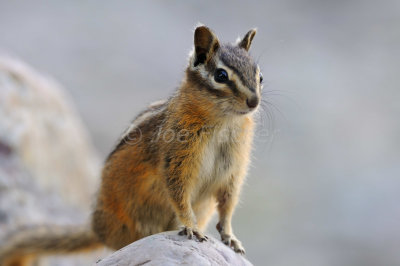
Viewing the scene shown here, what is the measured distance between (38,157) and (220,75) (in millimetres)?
2718

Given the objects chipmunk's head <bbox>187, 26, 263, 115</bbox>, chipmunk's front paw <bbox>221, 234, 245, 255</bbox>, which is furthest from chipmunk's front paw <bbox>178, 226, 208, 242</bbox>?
chipmunk's head <bbox>187, 26, 263, 115</bbox>

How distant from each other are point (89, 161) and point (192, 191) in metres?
2.94

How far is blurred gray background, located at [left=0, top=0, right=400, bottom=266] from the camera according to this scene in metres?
9.04

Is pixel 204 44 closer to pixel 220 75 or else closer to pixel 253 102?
pixel 220 75

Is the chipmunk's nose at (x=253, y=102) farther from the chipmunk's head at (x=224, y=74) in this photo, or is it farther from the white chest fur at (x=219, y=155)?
the white chest fur at (x=219, y=155)

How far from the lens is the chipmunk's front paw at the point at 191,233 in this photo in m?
3.89

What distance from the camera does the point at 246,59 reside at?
13.4 ft

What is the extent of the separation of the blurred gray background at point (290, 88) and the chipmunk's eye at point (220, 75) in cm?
315

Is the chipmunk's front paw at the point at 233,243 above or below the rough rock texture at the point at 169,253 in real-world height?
below

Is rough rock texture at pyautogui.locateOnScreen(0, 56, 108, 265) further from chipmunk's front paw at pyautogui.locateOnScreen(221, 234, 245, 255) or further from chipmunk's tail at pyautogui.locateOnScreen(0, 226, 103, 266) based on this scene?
chipmunk's front paw at pyautogui.locateOnScreen(221, 234, 245, 255)

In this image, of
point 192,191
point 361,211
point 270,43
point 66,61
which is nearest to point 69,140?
point 192,191

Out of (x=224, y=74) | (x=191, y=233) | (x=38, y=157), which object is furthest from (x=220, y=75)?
(x=38, y=157)

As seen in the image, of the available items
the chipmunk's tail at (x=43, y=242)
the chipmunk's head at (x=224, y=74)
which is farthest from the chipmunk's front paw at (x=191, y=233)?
the chipmunk's tail at (x=43, y=242)

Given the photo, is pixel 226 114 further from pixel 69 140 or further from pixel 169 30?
pixel 169 30
